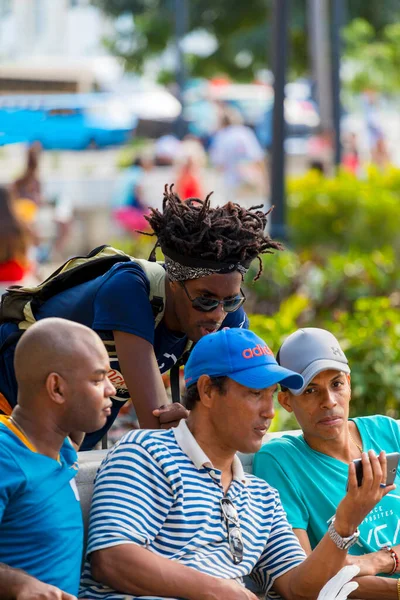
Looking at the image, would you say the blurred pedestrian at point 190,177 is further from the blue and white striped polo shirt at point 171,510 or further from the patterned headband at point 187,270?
the blue and white striped polo shirt at point 171,510

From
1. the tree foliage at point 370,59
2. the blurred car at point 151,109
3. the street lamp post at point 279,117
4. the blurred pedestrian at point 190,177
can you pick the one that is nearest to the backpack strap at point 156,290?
the street lamp post at point 279,117

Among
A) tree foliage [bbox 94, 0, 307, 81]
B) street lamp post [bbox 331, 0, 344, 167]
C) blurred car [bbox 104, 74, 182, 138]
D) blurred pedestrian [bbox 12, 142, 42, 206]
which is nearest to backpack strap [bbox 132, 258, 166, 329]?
blurred pedestrian [bbox 12, 142, 42, 206]

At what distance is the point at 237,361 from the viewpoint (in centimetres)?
338

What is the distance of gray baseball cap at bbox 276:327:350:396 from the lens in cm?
377

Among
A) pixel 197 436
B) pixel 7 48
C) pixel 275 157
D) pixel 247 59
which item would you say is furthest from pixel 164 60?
pixel 197 436

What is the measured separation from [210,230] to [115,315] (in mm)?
439

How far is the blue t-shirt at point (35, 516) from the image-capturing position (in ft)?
9.58

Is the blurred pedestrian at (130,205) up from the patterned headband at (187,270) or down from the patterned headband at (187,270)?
down

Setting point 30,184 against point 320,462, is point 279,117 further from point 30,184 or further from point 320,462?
point 320,462

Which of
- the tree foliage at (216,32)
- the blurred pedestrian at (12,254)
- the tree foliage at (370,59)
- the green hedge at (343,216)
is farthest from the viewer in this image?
the tree foliage at (216,32)

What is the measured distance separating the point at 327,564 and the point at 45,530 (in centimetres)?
87

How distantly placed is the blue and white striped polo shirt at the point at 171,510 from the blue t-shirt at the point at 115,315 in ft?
1.20

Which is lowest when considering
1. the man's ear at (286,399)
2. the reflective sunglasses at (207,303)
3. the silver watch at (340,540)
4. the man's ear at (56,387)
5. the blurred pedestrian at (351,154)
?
the blurred pedestrian at (351,154)

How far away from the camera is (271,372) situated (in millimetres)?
3379
